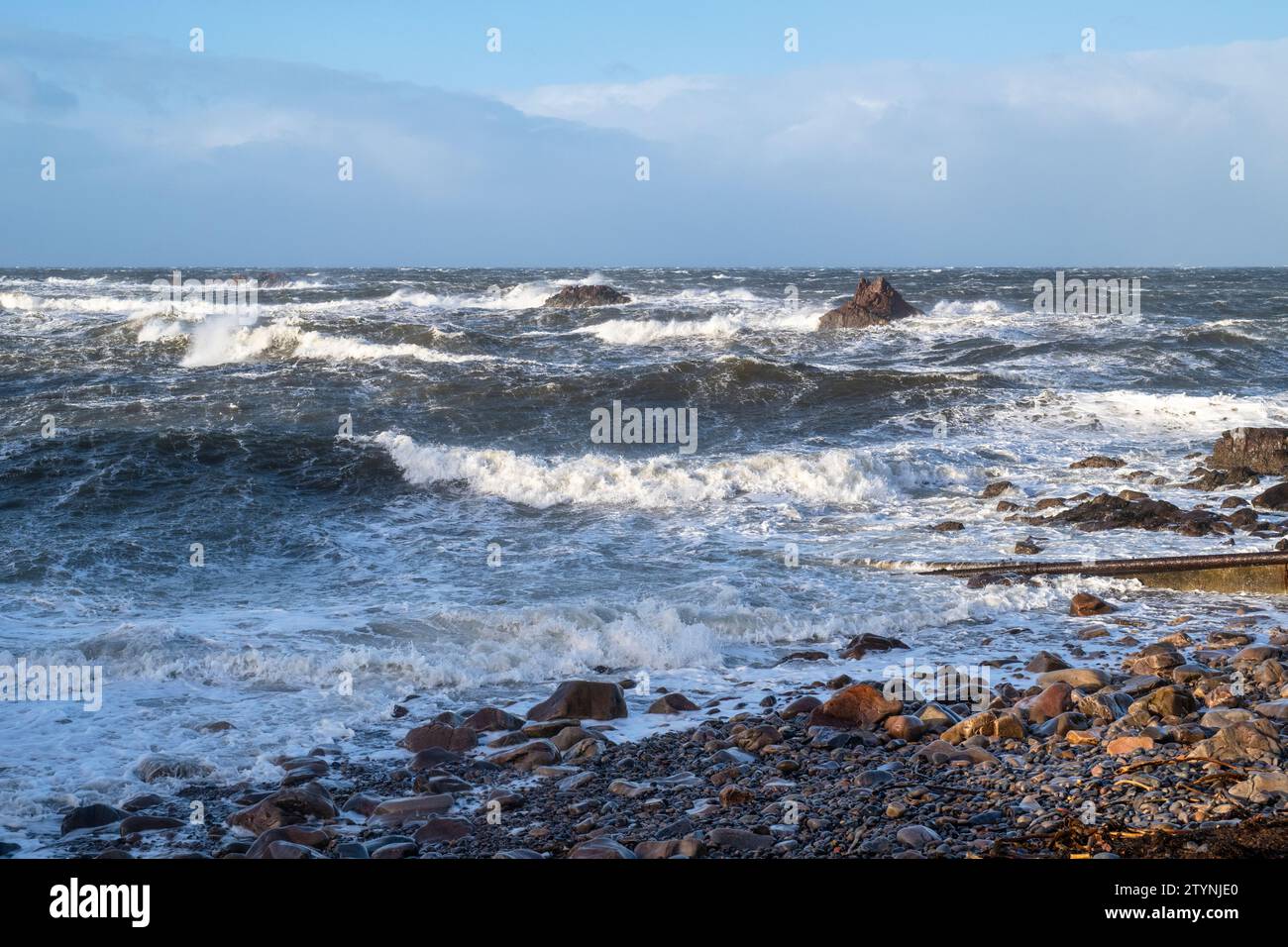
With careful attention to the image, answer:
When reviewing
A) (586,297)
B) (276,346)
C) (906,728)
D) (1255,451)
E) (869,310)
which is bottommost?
(906,728)

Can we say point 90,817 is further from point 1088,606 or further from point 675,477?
point 675,477

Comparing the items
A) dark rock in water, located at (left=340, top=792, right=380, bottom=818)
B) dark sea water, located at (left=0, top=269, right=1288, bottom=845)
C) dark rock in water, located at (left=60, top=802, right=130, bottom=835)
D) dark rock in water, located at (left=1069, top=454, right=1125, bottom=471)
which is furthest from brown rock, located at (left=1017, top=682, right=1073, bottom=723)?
dark rock in water, located at (left=1069, top=454, right=1125, bottom=471)

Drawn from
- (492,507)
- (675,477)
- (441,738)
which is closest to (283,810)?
(441,738)

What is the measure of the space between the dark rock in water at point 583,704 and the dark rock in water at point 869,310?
25.6 m

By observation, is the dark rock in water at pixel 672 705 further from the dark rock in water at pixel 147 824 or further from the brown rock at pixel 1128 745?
the dark rock in water at pixel 147 824

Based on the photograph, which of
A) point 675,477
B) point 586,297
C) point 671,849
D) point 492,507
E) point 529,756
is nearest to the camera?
point 671,849

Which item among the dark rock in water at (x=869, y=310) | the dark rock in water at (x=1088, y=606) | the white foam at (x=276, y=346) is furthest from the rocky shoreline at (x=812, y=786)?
the dark rock in water at (x=869, y=310)

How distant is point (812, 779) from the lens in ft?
16.6

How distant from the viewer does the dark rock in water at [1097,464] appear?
13.7 m

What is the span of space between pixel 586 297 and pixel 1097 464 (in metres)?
27.1

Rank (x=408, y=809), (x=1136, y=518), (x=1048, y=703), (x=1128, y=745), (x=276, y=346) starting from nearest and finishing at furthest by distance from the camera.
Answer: (x=408, y=809) → (x=1128, y=745) → (x=1048, y=703) → (x=1136, y=518) → (x=276, y=346)

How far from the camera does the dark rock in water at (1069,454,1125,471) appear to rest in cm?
1367
